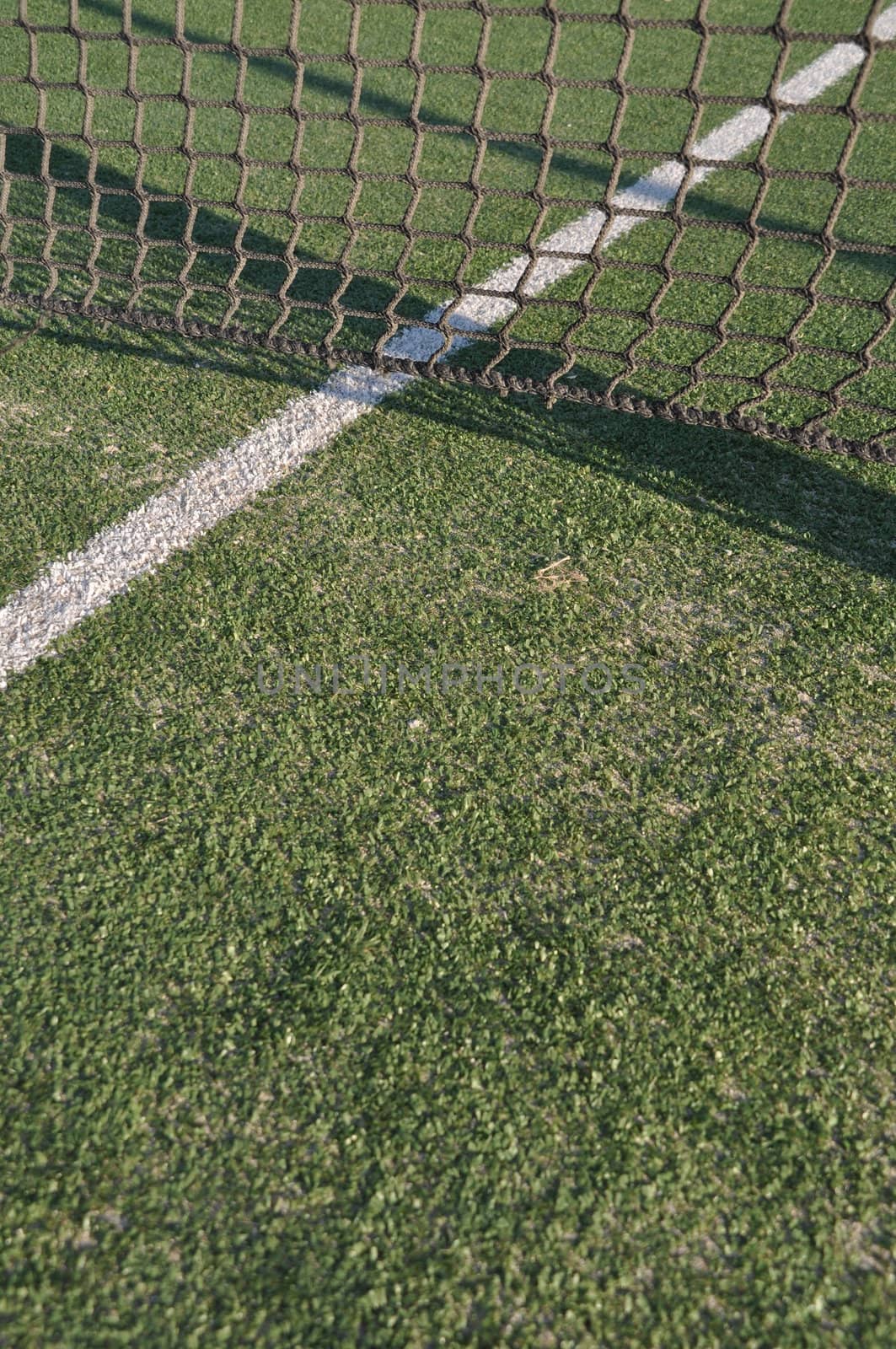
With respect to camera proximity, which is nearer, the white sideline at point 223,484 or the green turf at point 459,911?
the green turf at point 459,911

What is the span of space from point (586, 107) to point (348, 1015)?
4.57 meters

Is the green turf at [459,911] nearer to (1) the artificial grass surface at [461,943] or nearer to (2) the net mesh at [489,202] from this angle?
(1) the artificial grass surface at [461,943]

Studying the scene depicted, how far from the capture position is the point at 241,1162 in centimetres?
144

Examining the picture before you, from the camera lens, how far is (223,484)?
259 centimetres

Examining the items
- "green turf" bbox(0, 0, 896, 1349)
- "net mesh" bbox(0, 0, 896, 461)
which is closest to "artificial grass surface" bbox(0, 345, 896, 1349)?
"green turf" bbox(0, 0, 896, 1349)

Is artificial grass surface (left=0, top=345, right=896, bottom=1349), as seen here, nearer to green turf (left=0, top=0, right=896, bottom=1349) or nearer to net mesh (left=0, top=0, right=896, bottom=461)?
green turf (left=0, top=0, right=896, bottom=1349)

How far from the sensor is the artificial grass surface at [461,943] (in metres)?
1.35

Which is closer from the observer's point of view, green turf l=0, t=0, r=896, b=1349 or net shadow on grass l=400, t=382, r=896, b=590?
green turf l=0, t=0, r=896, b=1349

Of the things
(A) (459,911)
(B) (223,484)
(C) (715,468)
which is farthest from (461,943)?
(C) (715,468)

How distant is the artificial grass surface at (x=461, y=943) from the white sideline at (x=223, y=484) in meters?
0.08

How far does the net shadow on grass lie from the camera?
2.49m

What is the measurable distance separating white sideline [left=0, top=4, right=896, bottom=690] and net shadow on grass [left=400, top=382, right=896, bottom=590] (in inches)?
9.1


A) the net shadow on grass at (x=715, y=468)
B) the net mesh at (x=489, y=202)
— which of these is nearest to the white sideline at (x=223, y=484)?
the net mesh at (x=489, y=202)

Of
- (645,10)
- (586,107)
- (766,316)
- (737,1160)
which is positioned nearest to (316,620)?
(737,1160)
